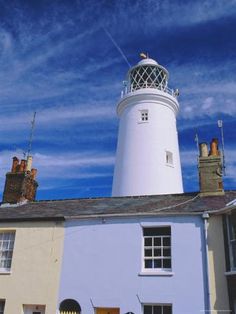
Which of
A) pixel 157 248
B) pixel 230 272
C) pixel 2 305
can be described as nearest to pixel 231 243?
pixel 230 272

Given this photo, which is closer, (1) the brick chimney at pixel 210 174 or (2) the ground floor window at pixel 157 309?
(2) the ground floor window at pixel 157 309

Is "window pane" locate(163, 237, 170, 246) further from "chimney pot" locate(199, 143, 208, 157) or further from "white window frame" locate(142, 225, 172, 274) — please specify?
"chimney pot" locate(199, 143, 208, 157)

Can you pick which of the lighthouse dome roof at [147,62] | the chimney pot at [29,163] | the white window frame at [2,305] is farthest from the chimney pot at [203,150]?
the white window frame at [2,305]

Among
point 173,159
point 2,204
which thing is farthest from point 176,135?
point 2,204

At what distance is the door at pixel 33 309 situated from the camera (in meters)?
13.8

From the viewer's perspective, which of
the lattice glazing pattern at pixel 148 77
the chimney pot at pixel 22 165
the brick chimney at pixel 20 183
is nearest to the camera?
the brick chimney at pixel 20 183

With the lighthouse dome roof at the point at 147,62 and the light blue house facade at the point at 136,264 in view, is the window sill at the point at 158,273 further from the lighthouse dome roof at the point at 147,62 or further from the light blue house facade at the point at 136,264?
the lighthouse dome roof at the point at 147,62

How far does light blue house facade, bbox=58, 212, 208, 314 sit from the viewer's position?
12477mm

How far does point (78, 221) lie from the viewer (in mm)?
14586

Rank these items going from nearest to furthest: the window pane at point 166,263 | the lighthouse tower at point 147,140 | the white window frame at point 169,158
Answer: the window pane at point 166,263 → the lighthouse tower at point 147,140 → the white window frame at point 169,158

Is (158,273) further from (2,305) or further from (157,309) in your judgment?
(2,305)

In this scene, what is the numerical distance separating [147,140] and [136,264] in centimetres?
887

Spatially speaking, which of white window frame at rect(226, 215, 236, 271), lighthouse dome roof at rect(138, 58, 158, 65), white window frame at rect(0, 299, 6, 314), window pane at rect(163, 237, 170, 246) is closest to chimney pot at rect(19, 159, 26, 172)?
white window frame at rect(0, 299, 6, 314)

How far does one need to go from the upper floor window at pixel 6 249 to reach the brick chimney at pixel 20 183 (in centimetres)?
285
